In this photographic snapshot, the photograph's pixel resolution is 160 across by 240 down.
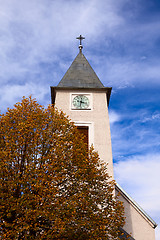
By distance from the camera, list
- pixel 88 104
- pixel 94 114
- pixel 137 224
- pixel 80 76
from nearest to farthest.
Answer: pixel 137 224, pixel 94 114, pixel 88 104, pixel 80 76

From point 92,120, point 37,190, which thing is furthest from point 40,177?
point 92,120

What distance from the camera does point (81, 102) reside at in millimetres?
20656

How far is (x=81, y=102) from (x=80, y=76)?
126 inches

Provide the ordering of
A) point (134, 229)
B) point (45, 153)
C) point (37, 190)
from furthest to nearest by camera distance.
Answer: point (134, 229) < point (45, 153) < point (37, 190)

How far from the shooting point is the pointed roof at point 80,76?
21.7m

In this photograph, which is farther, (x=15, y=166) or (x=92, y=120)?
(x=92, y=120)

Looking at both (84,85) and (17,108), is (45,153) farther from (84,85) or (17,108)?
(84,85)

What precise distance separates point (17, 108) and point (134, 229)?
1136cm

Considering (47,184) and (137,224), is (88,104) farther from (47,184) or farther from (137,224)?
(47,184)

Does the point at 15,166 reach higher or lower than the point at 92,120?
lower

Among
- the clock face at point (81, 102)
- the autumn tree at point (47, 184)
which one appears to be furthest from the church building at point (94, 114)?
the autumn tree at point (47, 184)

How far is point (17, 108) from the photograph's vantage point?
13438 mm

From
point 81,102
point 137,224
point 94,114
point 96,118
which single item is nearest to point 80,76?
point 81,102

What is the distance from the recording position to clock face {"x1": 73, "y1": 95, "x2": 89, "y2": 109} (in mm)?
20312
